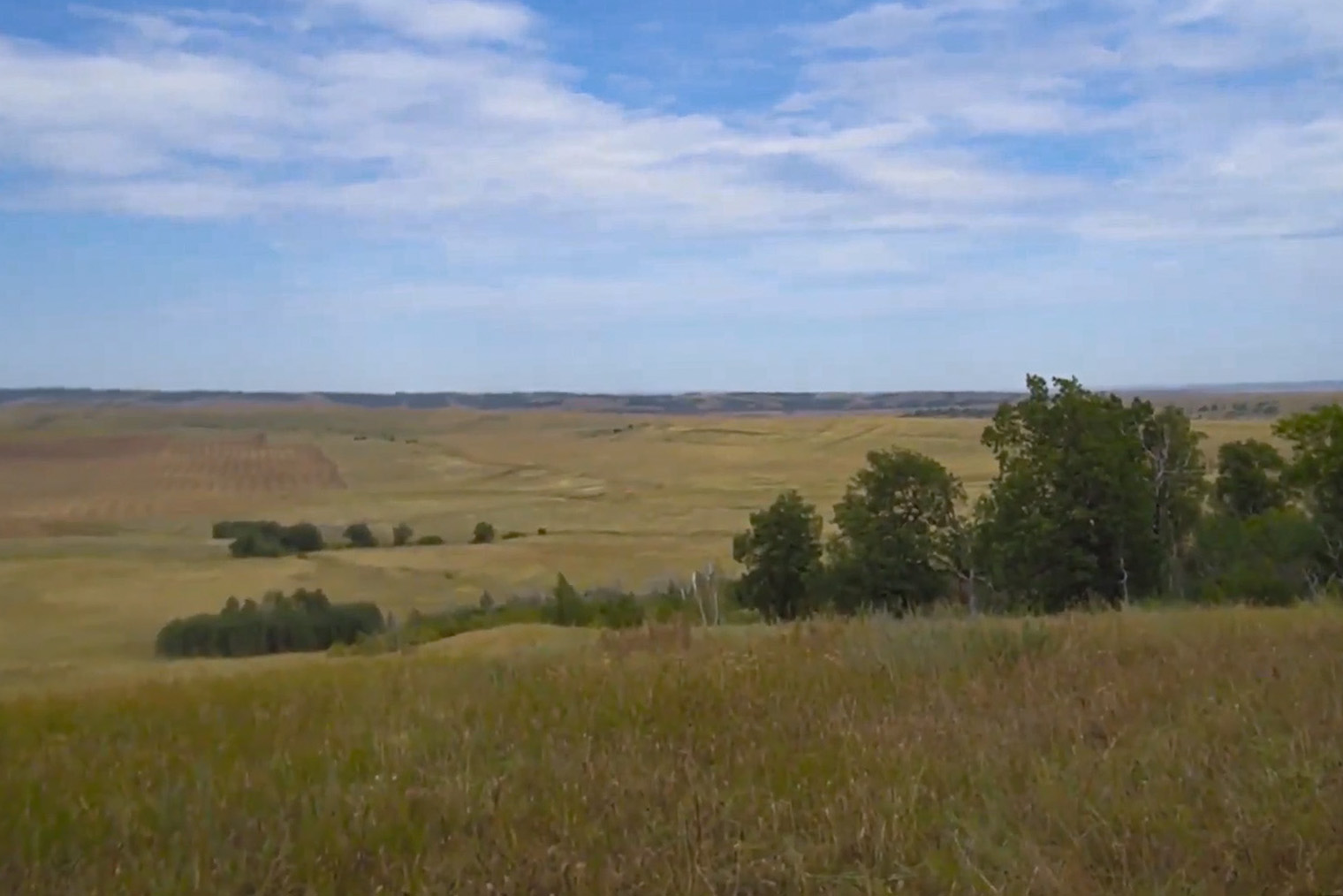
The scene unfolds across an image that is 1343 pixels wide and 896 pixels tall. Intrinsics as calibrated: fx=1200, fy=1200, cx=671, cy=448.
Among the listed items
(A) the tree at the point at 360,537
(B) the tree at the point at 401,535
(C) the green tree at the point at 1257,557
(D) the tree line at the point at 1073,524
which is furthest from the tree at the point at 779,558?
(A) the tree at the point at 360,537

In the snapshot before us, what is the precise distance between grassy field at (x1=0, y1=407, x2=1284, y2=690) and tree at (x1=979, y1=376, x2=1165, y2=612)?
19.2m

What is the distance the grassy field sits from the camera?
140 ft

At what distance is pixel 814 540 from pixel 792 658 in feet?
89.5

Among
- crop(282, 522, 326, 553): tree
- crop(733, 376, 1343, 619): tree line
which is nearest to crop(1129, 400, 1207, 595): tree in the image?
crop(733, 376, 1343, 619): tree line

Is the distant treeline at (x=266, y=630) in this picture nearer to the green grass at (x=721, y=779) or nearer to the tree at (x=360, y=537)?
the tree at (x=360, y=537)

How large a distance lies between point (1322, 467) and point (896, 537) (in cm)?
977

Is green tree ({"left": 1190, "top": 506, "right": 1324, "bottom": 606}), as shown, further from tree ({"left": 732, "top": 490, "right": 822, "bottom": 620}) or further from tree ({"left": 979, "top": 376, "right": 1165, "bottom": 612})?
tree ({"left": 732, "top": 490, "right": 822, "bottom": 620})

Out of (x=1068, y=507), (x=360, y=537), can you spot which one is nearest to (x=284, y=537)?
(x=360, y=537)

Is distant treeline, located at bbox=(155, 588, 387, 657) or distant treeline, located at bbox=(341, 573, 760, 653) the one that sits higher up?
distant treeline, located at bbox=(341, 573, 760, 653)

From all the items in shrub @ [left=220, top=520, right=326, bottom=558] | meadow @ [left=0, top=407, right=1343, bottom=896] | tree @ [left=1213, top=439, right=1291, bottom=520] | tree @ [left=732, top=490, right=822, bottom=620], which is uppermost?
meadow @ [left=0, top=407, right=1343, bottom=896]

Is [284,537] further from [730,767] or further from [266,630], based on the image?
[730,767]

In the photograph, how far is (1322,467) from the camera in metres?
26.5

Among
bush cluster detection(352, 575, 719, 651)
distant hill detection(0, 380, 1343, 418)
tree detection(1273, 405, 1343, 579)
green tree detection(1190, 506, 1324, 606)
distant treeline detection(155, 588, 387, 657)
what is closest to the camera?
green tree detection(1190, 506, 1324, 606)

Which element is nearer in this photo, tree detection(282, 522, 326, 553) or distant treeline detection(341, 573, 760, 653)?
distant treeline detection(341, 573, 760, 653)
